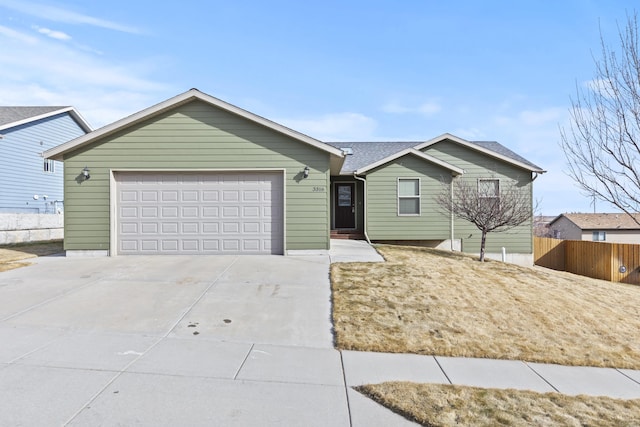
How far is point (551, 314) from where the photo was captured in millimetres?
6398

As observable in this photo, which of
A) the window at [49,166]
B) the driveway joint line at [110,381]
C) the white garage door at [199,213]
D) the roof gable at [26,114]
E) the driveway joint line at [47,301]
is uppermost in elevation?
the roof gable at [26,114]

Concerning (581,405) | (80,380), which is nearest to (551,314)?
(581,405)

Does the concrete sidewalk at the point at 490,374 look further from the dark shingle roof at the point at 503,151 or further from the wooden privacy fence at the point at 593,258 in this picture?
the wooden privacy fence at the point at 593,258

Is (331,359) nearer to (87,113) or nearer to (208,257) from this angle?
(208,257)

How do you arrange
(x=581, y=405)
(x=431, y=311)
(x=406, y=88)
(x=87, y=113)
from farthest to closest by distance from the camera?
(x=87, y=113) < (x=406, y=88) < (x=431, y=311) < (x=581, y=405)

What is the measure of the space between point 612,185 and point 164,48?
11.6 metres

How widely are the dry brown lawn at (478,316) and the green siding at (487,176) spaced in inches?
245

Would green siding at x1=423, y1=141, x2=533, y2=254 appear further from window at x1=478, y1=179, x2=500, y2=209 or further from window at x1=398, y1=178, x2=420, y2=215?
window at x1=398, y1=178, x2=420, y2=215

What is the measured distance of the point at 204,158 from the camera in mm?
10336

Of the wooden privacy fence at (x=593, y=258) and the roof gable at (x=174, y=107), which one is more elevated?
the roof gable at (x=174, y=107)

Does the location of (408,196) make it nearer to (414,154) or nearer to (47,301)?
(414,154)

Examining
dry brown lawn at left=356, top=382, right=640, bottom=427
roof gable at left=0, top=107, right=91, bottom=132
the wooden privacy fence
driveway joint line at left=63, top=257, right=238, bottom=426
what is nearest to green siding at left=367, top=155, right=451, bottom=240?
the wooden privacy fence

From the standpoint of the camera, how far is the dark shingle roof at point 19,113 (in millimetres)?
17180

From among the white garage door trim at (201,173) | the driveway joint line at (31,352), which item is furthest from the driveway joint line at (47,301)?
the white garage door trim at (201,173)
